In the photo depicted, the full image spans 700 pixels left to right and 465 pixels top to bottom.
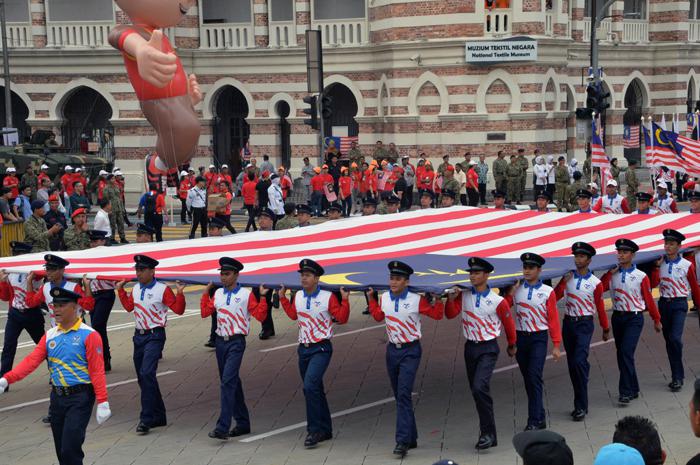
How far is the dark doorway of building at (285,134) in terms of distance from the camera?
37.1 m

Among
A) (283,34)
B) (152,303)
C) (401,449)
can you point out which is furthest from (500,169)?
(401,449)

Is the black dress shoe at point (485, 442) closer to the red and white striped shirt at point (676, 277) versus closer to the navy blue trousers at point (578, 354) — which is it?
the navy blue trousers at point (578, 354)

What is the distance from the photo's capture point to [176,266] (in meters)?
12.5

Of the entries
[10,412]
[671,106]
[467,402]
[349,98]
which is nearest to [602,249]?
[467,402]

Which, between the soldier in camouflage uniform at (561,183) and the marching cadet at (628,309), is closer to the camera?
the marching cadet at (628,309)

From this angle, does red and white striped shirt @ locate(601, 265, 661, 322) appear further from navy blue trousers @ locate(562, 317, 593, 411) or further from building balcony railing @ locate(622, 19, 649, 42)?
building balcony railing @ locate(622, 19, 649, 42)

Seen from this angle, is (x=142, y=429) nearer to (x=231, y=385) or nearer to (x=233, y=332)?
(x=231, y=385)

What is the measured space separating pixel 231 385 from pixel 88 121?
94.2 feet

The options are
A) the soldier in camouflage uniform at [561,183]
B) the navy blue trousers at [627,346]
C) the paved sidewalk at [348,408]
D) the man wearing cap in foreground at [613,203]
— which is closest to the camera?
the paved sidewalk at [348,408]

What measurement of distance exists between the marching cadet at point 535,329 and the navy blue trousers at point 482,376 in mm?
493

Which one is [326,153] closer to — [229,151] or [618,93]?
[229,151]

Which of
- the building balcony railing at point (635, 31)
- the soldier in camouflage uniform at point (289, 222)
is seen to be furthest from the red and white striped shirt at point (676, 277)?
the building balcony railing at point (635, 31)

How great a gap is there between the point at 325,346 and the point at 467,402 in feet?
6.56

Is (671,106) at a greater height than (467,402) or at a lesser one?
greater
